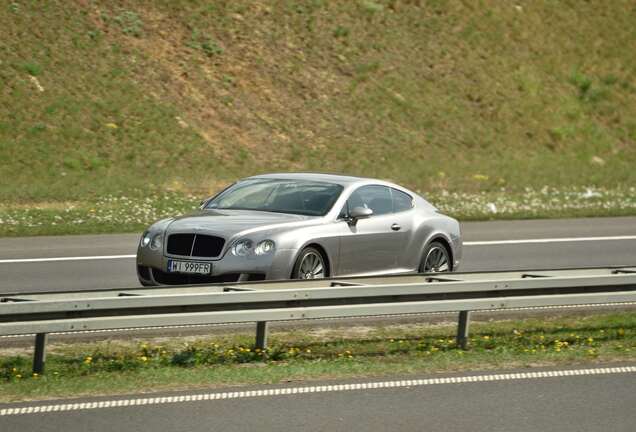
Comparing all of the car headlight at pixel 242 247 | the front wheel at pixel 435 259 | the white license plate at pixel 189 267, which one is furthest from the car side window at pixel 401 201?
the white license plate at pixel 189 267

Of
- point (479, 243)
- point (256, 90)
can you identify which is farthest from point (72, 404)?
point (256, 90)

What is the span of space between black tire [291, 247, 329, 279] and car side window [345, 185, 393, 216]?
1010 mm

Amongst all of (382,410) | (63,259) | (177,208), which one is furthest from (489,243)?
(382,410)

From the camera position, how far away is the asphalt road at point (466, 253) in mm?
15680

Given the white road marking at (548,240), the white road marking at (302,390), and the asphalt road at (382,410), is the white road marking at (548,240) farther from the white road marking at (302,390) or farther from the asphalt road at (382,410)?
the asphalt road at (382,410)

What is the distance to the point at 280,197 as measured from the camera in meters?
13.8

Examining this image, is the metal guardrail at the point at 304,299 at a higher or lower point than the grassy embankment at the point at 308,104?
lower

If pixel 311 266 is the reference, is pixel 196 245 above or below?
above

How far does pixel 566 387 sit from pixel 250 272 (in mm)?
4001

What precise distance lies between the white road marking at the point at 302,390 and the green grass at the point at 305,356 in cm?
Result: 33

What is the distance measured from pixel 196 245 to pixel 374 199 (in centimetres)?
263

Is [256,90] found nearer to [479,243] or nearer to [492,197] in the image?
[492,197]

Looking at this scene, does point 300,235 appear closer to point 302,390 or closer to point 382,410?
point 302,390

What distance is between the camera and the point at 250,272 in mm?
12219
